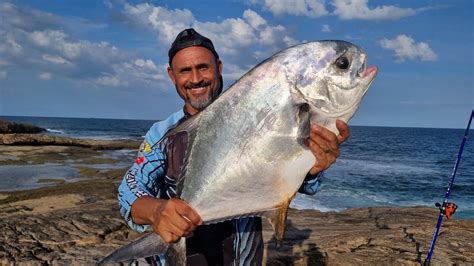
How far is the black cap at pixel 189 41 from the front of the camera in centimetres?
283

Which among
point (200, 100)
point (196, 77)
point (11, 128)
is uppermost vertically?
point (11, 128)

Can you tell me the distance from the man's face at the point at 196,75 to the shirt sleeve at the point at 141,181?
0.42 meters

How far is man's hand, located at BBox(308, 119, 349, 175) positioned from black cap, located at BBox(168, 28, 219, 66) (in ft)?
3.43

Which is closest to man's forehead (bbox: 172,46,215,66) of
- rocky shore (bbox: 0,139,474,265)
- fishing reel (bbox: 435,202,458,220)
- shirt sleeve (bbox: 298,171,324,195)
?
shirt sleeve (bbox: 298,171,324,195)

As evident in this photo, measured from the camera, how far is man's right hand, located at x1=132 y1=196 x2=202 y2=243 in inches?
88.7

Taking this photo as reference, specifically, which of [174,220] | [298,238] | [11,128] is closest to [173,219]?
[174,220]

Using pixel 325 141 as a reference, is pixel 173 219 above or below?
below

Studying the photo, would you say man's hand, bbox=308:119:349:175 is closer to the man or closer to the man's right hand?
the man

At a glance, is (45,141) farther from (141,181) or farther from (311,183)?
(311,183)

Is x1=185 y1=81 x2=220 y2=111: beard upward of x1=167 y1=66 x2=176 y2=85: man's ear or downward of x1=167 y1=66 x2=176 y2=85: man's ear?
downward

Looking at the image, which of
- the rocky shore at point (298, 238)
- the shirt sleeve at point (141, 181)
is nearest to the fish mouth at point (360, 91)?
the shirt sleeve at point (141, 181)

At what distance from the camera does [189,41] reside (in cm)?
283

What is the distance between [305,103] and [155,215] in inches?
39.4

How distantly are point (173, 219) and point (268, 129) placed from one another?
2.24 feet
